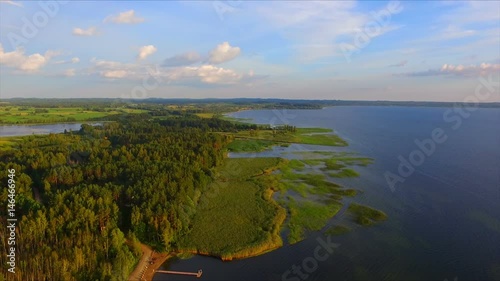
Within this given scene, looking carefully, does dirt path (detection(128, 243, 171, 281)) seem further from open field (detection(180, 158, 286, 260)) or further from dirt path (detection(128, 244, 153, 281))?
open field (detection(180, 158, 286, 260))

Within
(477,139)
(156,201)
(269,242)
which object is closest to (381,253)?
(269,242)

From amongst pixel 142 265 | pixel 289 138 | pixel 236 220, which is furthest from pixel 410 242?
pixel 289 138

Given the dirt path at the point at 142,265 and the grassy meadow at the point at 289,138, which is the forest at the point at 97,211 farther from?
the grassy meadow at the point at 289,138

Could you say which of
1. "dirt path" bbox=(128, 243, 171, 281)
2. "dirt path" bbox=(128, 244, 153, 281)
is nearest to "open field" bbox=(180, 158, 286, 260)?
"dirt path" bbox=(128, 243, 171, 281)

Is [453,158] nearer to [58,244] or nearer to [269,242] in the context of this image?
[269,242]

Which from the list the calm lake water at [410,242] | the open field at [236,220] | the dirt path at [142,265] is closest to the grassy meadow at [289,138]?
the open field at [236,220]

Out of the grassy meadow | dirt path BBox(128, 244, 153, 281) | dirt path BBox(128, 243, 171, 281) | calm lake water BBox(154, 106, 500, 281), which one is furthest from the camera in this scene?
the grassy meadow

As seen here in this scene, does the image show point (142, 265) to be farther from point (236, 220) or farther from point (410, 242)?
point (410, 242)

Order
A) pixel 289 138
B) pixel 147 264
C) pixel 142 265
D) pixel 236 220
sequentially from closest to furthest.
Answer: pixel 142 265
pixel 147 264
pixel 236 220
pixel 289 138
